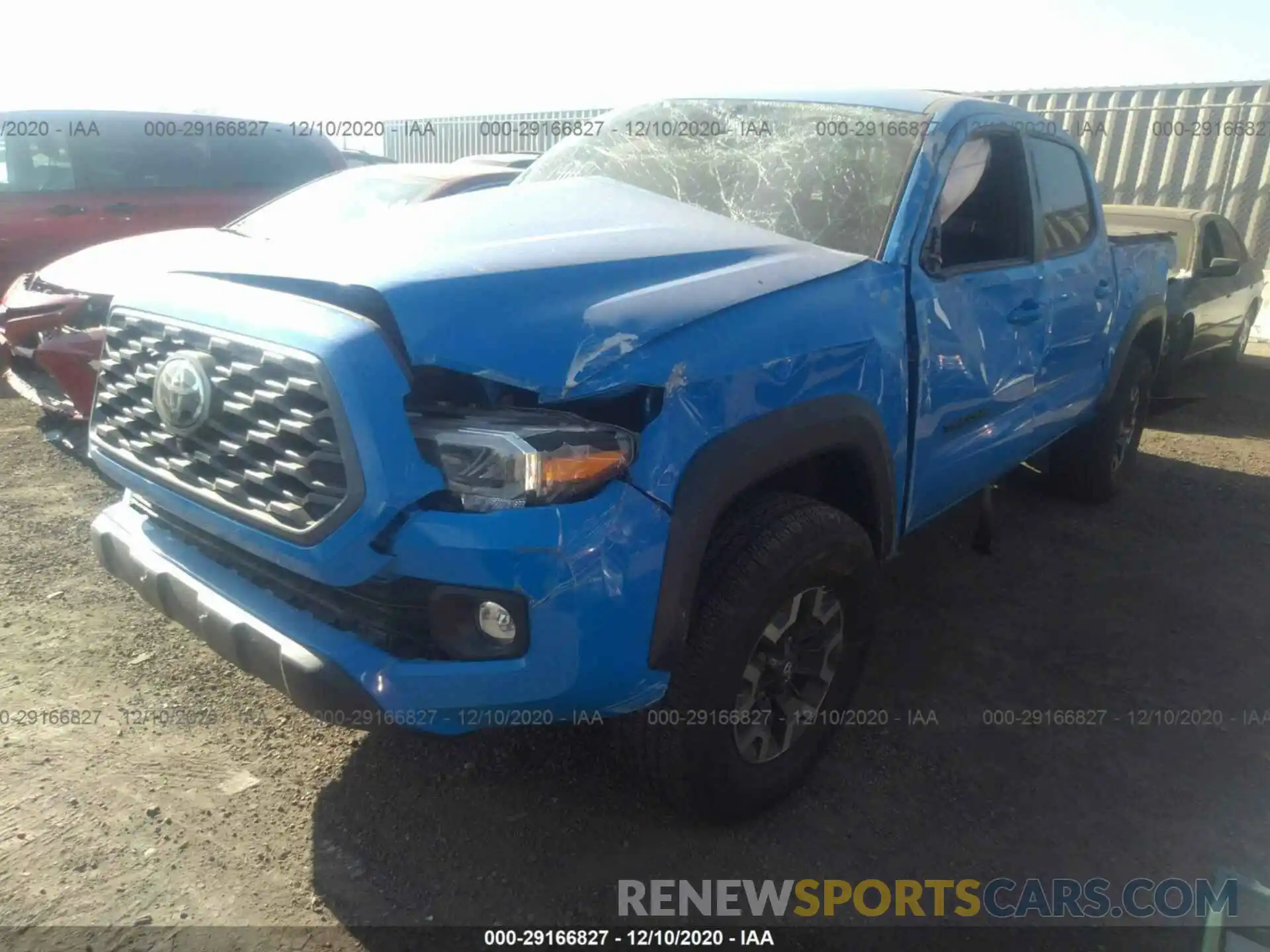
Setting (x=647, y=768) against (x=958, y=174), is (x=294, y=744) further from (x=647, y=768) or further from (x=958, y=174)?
(x=958, y=174)

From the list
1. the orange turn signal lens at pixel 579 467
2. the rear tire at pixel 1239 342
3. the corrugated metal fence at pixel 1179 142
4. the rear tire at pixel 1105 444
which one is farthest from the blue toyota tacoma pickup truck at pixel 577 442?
the corrugated metal fence at pixel 1179 142

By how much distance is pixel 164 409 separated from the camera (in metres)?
2.23

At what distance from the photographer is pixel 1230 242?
816 centimetres

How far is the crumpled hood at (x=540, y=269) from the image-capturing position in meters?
1.97

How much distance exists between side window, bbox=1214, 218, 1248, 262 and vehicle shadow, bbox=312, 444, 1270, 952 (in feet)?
17.5

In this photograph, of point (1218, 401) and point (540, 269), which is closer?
point (540, 269)

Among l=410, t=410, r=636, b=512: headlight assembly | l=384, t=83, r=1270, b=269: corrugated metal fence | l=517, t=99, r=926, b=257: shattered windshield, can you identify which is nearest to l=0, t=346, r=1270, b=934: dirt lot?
l=410, t=410, r=636, b=512: headlight assembly

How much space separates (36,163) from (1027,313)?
6.96 metres

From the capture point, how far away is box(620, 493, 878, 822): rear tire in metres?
2.21

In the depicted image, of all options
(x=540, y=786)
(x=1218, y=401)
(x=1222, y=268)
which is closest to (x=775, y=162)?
(x=540, y=786)

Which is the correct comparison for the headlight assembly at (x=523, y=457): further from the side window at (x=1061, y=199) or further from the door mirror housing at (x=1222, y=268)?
the door mirror housing at (x=1222, y=268)

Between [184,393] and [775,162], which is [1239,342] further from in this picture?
[184,393]

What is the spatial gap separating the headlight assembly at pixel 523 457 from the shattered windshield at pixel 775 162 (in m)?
1.29

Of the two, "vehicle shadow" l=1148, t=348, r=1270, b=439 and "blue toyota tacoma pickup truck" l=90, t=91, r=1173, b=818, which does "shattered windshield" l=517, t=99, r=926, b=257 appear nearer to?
"blue toyota tacoma pickup truck" l=90, t=91, r=1173, b=818
